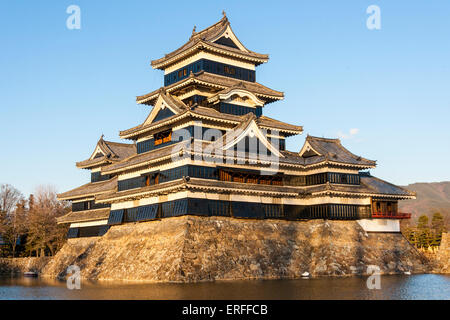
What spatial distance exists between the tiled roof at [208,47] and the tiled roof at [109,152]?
14215 mm

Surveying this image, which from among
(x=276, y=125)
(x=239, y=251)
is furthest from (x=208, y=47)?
(x=239, y=251)

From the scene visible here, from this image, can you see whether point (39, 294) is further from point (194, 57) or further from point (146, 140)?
point (194, 57)

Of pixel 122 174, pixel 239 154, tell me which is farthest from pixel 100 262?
pixel 239 154

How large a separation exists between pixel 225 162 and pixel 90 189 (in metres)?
26.2

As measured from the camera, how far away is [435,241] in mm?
66188

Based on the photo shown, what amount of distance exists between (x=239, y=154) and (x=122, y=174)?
14722 millimetres

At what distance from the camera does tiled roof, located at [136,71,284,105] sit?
181ft

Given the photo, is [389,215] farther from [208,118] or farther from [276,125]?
[208,118]

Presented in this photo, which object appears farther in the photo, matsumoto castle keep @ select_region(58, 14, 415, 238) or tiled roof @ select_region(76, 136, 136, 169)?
tiled roof @ select_region(76, 136, 136, 169)

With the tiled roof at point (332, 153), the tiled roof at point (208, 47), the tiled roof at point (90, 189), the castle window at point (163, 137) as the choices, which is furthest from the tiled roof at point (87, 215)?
the tiled roof at point (332, 153)

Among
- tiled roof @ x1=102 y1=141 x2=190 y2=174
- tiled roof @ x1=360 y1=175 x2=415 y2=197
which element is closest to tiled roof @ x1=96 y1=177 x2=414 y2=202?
tiled roof @ x1=360 y1=175 x2=415 y2=197

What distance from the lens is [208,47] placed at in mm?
57719

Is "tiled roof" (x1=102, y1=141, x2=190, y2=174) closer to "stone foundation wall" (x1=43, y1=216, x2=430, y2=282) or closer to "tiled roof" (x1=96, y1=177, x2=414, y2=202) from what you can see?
"tiled roof" (x1=96, y1=177, x2=414, y2=202)

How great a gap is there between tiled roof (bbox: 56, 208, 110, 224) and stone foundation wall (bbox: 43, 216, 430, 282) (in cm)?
639
